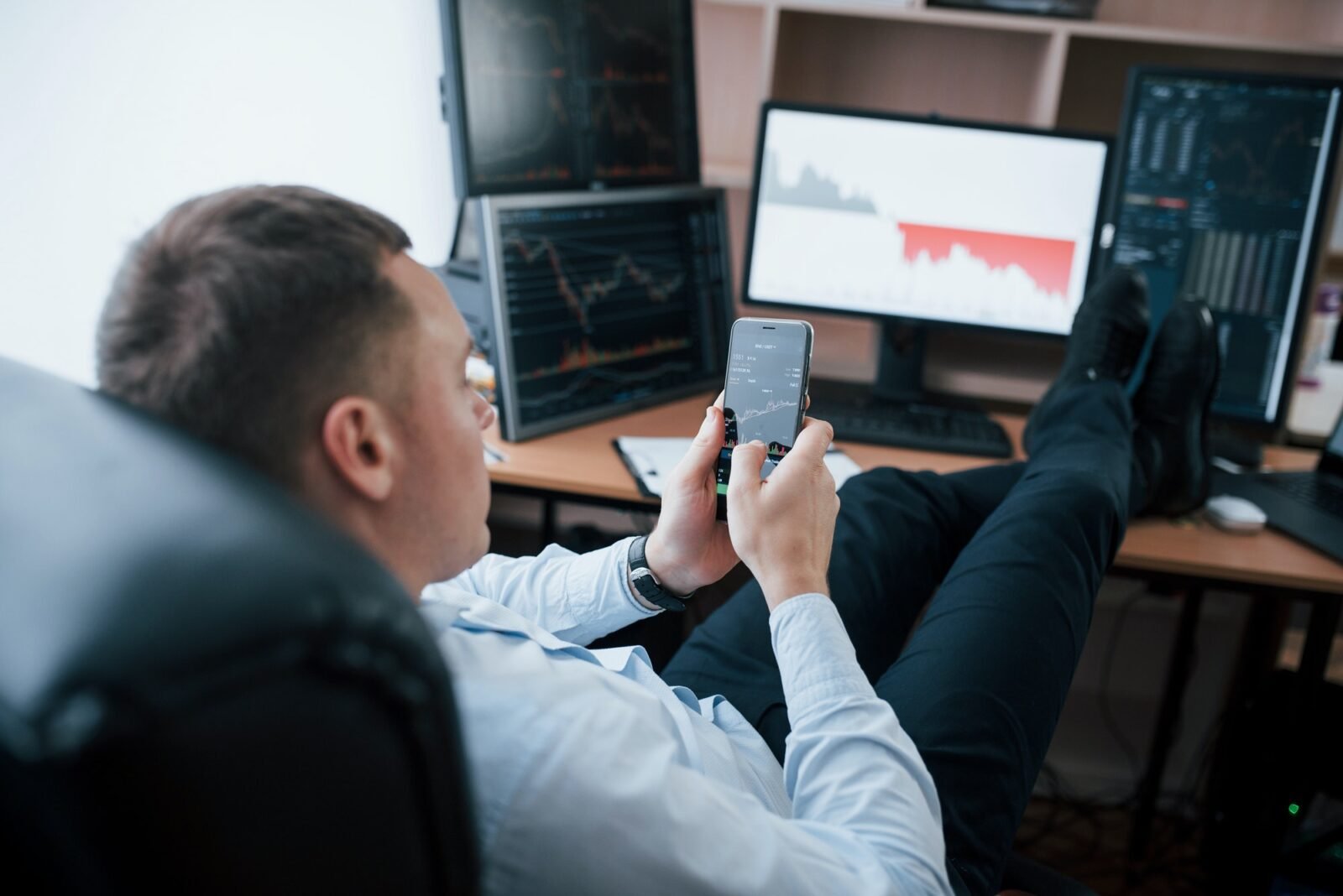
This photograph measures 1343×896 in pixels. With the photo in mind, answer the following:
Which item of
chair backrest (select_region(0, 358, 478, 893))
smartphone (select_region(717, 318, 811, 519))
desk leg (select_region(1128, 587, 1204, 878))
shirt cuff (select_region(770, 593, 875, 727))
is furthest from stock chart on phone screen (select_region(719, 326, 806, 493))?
desk leg (select_region(1128, 587, 1204, 878))

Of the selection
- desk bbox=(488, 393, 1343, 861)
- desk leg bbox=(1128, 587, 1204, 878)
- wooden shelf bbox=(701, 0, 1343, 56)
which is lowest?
desk leg bbox=(1128, 587, 1204, 878)

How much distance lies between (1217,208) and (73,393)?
70.3 inches

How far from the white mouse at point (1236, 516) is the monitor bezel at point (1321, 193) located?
33cm

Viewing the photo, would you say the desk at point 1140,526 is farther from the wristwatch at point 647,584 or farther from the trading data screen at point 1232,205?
the wristwatch at point 647,584

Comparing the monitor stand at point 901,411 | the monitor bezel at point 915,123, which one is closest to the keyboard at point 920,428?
the monitor stand at point 901,411

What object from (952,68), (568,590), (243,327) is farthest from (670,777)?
(952,68)

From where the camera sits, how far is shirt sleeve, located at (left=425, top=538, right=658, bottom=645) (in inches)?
42.0

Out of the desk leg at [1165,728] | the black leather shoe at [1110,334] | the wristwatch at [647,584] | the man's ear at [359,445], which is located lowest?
the desk leg at [1165,728]

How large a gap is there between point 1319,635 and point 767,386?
979 mm

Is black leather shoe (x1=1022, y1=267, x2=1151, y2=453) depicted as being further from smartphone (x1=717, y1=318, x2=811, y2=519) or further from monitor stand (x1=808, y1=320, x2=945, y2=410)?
smartphone (x1=717, y1=318, x2=811, y2=519)

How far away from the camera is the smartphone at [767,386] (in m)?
1.04

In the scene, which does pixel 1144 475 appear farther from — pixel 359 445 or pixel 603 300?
pixel 359 445

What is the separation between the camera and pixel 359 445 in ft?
1.91

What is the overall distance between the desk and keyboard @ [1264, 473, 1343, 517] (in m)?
0.10
